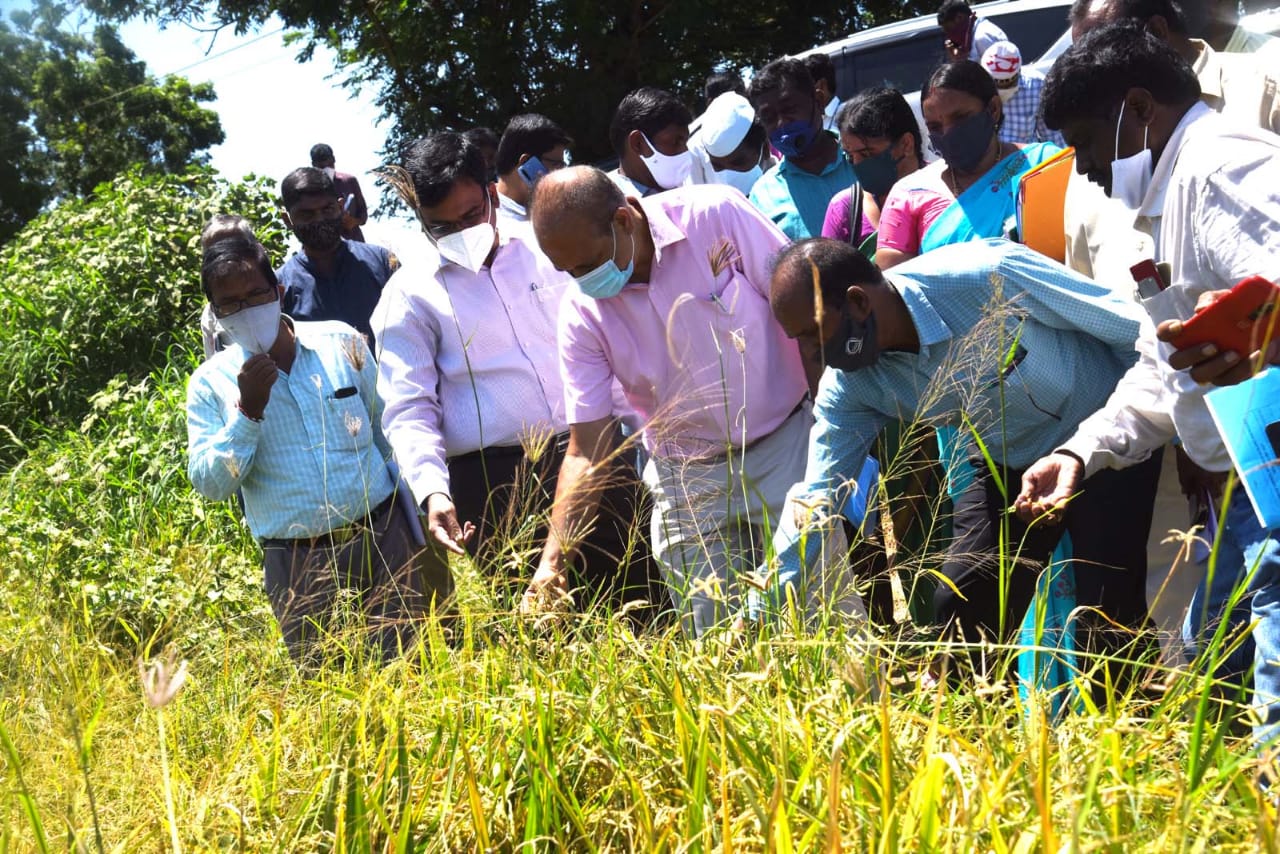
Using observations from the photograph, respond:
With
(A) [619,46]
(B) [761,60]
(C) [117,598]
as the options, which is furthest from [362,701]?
(B) [761,60]

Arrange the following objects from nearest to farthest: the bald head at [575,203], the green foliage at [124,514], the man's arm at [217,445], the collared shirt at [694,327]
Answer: the bald head at [575,203], the collared shirt at [694,327], the man's arm at [217,445], the green foliage at [124,514]

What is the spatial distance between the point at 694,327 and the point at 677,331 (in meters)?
0.05

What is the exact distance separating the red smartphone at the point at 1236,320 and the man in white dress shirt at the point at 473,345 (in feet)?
6.50

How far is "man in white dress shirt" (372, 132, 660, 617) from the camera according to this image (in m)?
4.01

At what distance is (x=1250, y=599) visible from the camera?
2.59m

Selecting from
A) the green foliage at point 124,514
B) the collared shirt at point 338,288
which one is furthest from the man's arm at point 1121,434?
the collared shirt at point 338,288

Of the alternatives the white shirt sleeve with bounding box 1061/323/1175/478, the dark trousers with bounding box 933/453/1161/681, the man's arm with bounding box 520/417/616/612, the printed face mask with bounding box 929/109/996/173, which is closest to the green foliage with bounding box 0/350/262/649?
A: the man's arm with bounding box 520/417/616/612

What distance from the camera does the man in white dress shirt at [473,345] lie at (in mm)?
4012

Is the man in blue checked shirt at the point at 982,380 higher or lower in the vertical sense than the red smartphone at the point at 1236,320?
lower

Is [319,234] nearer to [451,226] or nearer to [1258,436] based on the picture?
[451,226]

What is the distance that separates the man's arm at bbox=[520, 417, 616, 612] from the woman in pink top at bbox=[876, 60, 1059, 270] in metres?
1.22

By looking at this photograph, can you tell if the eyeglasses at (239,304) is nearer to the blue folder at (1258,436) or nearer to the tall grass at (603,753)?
the tall grass at (603,753)

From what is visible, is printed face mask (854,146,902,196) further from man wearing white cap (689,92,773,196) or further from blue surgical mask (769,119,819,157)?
man wearing white cap (689,92,773,196)

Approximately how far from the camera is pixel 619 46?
45.0 feet
